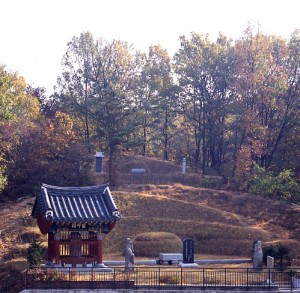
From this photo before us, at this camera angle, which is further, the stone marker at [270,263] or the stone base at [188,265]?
the stone base at [188,265]

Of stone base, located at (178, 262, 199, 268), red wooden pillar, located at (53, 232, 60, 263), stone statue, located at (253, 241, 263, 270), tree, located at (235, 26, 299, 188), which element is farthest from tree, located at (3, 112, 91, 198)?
stone statue, located at (253, 241, 263, 270)

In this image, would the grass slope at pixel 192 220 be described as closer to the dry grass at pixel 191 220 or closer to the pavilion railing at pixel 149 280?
the dry grass at pixel 191 220

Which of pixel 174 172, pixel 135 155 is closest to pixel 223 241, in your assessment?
pixel 174 172

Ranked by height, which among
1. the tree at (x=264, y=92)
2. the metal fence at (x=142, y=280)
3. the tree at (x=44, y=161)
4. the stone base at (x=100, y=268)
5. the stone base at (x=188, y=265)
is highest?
the tree at (x=264, y=92)

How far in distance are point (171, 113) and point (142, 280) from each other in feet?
143

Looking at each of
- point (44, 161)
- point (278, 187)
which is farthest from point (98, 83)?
point (278, 187)

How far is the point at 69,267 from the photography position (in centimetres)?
3366

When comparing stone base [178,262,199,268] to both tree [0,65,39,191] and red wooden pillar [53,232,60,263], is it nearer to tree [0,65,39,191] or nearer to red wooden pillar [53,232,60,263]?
red wooden pillar [53,232,60,263]

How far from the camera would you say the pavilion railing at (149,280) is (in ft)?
101

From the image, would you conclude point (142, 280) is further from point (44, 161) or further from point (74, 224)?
point (44, 161)

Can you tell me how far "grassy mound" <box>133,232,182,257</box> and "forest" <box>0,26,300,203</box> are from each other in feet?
47.8

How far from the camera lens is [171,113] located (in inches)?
2936

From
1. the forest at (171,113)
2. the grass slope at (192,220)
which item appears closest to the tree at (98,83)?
the forest at (171,113)

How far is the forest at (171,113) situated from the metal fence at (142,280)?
23138 mm
